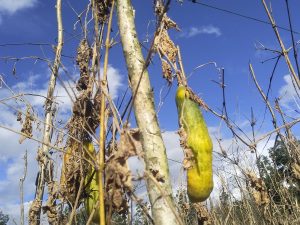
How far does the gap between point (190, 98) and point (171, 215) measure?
0.87m

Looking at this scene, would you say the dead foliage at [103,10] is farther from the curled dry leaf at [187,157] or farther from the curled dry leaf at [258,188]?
the curled dry leaf at [258,188]

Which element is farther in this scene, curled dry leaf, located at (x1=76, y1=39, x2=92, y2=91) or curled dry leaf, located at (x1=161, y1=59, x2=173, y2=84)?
curled dry leaf, located at (x1=76, y1=39, x2=92, y2=91)

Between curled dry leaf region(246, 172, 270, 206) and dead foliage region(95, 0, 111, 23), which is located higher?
dead foliage region(95, 0, 111, 23)

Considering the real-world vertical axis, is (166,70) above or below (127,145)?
above

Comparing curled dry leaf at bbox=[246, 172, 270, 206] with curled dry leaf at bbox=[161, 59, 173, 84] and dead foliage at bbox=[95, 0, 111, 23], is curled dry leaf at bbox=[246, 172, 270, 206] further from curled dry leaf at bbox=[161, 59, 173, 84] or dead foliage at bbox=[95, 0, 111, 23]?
dead foliage at bbox=[95, 0, 111, 23]

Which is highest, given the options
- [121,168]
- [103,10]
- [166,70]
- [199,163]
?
[103,10]

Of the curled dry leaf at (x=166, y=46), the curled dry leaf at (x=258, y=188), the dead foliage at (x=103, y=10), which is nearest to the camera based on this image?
the dead foliage at (x=103, y=10)

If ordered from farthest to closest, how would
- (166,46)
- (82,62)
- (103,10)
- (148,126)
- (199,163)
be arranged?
(82,62) → (166,46) → (103,10) → (199,163) → (148,126)

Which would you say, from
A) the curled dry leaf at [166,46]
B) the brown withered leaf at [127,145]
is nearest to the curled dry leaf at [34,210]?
the curled dry leaf at [166,46]

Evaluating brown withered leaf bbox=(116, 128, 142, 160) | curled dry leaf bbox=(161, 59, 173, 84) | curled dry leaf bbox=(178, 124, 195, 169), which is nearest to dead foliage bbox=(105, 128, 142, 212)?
brown withered leaf bbox=(116, 128, 142, 160)

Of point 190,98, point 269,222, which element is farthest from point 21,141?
point 269,222

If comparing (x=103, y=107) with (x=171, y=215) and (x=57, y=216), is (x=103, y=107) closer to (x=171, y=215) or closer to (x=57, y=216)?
(x=171, y=215)

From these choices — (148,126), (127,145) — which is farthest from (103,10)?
(127,145)

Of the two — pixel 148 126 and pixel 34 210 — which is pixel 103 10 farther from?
pixel 34 210
